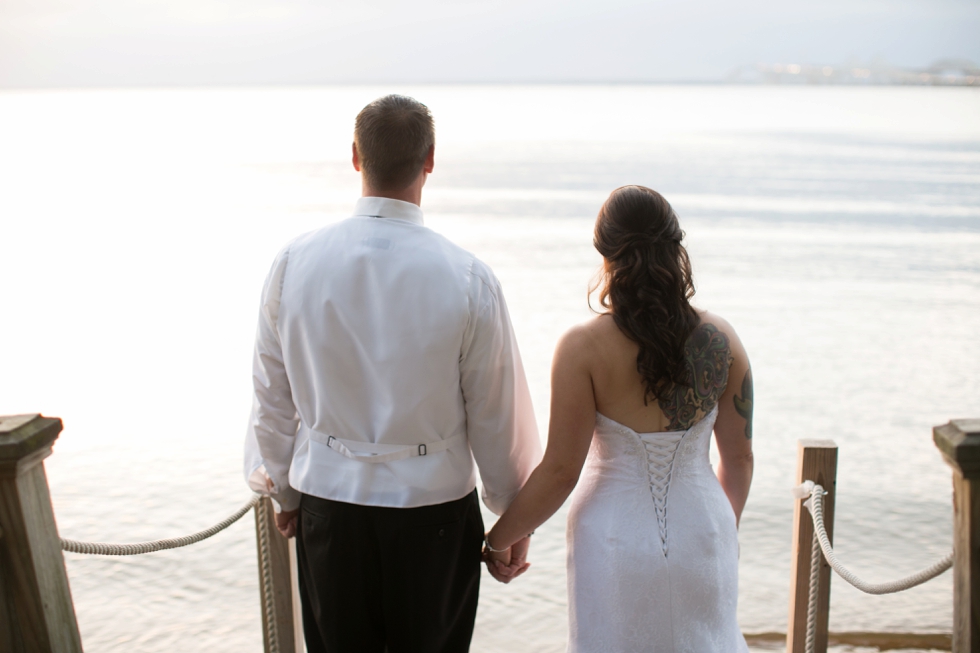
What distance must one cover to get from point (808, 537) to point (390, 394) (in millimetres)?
1420

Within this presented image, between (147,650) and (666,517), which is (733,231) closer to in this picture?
(147,650)

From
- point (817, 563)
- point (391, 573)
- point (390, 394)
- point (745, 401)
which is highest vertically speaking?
point (390, 394)

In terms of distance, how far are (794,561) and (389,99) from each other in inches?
70.9

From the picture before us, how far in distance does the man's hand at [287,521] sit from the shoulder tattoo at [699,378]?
0.94 m

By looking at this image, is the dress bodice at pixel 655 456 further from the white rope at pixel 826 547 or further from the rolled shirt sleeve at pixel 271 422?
the rolled shirt sleeve at pixel 271 422

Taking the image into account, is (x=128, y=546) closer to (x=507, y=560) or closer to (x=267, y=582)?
(x=267, y=582)

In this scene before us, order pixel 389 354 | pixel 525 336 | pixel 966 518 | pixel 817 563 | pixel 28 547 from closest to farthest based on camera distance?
pixel 966 518, pixel 28 547, pixel 389 354, pixel 817 563, pixel 525 336

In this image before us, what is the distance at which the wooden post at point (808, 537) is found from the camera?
2.55 m

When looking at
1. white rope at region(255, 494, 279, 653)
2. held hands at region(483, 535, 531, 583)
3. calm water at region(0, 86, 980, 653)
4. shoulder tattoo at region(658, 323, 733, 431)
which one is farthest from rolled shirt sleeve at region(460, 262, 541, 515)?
calm water at region(0, 86, 980, 653)

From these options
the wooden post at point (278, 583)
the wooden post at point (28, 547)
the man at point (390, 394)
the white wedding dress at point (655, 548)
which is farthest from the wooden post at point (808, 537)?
the wooden post at point (28, 547)

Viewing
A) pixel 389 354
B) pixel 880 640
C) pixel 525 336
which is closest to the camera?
pixel 389 354

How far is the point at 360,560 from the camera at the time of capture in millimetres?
2020

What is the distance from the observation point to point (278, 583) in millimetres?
2523

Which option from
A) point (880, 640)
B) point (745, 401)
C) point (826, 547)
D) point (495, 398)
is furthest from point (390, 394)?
point (880, 640)
